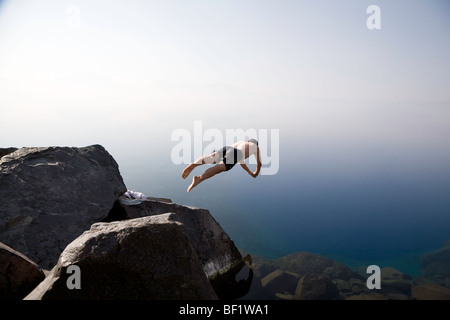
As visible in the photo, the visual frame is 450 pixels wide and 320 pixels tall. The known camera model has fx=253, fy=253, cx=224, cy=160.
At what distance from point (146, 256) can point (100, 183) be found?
16.2ft

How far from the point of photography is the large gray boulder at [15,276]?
144 inches

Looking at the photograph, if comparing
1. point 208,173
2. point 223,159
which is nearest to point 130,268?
point 208,173

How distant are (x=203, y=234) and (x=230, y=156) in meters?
2.56

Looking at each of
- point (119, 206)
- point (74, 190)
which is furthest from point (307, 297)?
point (74, 190)

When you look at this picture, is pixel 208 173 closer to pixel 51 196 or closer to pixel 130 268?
pixel 51 196

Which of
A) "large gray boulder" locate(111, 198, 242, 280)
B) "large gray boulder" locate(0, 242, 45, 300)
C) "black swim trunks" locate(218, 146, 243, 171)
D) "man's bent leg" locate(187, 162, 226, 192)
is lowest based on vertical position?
"large gray boulder" locate(111, 198, 242, 280)

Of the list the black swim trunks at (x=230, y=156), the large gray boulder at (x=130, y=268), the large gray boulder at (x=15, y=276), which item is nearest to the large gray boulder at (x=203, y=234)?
the black swim trunks at (x=230, y=156)

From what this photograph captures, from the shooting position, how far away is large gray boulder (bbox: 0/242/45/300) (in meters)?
3.66

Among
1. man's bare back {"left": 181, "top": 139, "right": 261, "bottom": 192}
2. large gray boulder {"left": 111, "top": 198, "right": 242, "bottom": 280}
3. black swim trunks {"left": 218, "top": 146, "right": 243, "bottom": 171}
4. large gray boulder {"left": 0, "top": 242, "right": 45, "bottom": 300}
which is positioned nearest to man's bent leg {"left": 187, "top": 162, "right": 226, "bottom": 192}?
man's bare back {"left": 181, "top": 139, "right": 261, "bottom": 192}

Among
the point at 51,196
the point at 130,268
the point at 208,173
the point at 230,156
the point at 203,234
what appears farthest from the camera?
the point at 230,156

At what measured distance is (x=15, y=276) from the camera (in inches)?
148

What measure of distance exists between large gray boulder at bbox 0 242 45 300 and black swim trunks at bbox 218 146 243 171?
5.31 meters

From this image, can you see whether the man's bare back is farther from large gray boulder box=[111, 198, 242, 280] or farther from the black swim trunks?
large gray boulder box=[111, 198, 242, 280]

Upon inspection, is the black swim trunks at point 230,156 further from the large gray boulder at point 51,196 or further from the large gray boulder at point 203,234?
the large gray boulder at point 51,196
